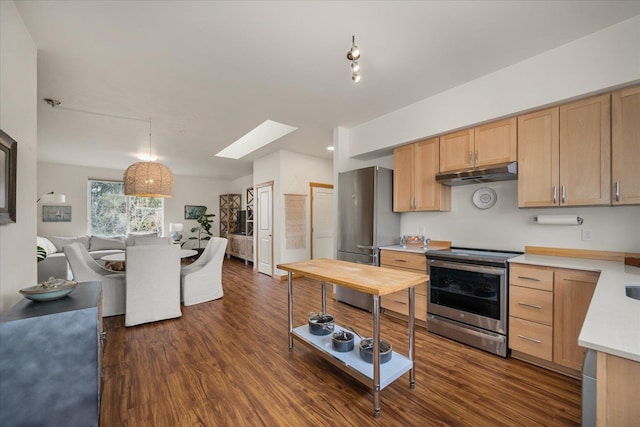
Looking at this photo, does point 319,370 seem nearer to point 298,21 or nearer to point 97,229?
point 298,21

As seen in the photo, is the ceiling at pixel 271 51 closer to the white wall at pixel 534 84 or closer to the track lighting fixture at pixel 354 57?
the white wall at pixel 534 84

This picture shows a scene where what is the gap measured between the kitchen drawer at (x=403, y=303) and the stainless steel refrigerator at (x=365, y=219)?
26cm

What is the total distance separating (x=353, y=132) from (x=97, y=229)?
7.43m

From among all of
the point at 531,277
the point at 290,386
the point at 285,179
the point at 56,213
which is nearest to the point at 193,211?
the point at 56,213

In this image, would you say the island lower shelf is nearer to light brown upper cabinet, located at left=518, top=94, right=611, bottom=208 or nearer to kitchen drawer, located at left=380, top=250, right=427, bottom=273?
kitchen drawer, located at left=380, top=250, right=427, bottom=273

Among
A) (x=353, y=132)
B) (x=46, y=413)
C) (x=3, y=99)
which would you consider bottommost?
(x=46, y=413)

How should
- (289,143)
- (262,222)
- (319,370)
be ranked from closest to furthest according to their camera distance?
(319,370) → (289,143) → (262,222)

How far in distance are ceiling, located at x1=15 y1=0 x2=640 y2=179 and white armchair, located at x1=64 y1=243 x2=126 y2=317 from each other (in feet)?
6.16

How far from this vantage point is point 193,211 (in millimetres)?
8633

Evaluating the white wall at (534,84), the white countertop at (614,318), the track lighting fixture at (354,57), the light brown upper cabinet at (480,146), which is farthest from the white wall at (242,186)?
the white countertop at (614,318)

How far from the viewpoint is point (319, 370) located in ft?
7.16

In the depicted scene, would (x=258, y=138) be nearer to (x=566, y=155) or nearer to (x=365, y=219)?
(x=365, y=219)

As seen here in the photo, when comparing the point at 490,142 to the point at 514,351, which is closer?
the point at 514,351

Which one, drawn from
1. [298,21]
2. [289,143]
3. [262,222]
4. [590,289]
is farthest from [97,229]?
[590,289]
